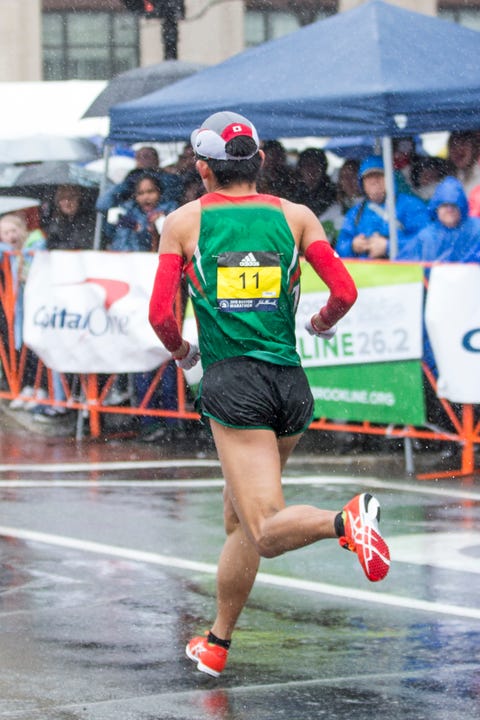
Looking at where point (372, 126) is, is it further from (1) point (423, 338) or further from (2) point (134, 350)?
(2) point (134, 350)

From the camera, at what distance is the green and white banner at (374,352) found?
10.8 metres

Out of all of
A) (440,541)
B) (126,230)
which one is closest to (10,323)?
(126,230)

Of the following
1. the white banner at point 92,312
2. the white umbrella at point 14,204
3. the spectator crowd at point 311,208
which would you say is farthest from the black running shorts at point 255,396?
the white umbrella at point 14,204

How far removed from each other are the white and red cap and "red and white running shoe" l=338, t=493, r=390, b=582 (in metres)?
1.36

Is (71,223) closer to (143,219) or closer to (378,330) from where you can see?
(143,219)

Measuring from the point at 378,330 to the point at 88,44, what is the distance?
29.8 m

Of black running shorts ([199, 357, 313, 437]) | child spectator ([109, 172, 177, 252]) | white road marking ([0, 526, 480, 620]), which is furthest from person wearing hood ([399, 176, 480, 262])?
black running shorts ([199, 357, 313, 437])

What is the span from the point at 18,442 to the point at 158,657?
6.89 m

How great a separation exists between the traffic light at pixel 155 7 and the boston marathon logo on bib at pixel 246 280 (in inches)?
535

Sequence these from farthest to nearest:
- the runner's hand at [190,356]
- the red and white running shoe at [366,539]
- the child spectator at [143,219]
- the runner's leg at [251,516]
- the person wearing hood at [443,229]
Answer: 1. the child spectator at [143,219]
2. the person wearing hood at [443,229]
3. the runner's hand at [190,356]
4. the runner's leg at [251,516]
5. the red and white running shoe at [366,539]

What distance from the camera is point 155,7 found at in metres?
18.8

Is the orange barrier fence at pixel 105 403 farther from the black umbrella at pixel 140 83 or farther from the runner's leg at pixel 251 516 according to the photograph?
the runner's leg at pixel 251 516

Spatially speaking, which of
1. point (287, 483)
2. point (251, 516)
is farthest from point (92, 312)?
point (251, 516)

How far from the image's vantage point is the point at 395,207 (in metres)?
12.1
